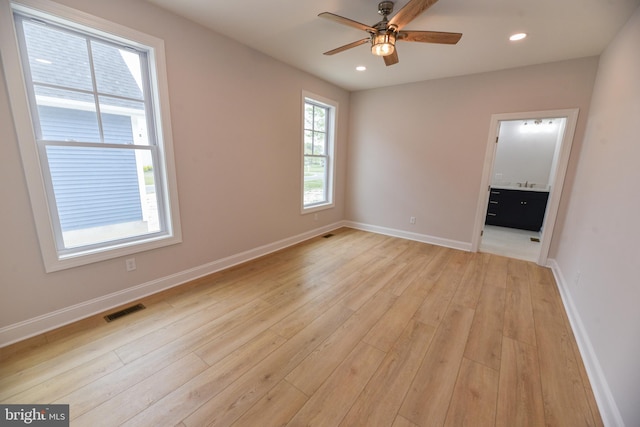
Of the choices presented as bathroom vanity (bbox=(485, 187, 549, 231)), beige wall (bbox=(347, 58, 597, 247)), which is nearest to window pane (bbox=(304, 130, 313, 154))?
beige wall (bbox=(347, 58, 597, 247))

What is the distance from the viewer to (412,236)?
180 inches

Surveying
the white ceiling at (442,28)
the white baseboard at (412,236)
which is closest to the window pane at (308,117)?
the white ceiling at (442,28)

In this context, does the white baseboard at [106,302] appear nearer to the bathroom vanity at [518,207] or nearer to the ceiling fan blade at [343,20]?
the ceiling fan blade at [343,20]

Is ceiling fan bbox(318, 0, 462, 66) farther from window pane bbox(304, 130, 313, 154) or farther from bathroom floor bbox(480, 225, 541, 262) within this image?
bathroom floor bbox(480, 225, 541, 262)

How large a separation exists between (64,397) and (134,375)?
0.33m

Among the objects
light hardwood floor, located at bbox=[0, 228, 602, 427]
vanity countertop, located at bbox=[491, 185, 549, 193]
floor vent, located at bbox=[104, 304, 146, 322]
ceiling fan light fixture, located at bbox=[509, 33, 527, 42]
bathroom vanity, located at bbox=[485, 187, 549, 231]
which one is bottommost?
light hardwood floor, located at bbox=[0, 228, 602, 427]

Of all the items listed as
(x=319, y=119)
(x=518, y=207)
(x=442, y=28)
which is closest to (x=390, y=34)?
(x=442, y=28)

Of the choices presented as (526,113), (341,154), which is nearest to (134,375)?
(341,154)

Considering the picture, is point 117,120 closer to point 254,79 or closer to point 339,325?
point 254,79

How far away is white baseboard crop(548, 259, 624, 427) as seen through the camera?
1.36 metres

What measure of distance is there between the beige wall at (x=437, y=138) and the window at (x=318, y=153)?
0.55 meters

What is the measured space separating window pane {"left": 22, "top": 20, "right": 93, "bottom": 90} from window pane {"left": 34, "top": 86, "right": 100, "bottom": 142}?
0.08 metres

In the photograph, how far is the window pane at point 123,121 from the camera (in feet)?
7.07

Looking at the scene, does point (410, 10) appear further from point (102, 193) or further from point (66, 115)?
point (102, 193)
